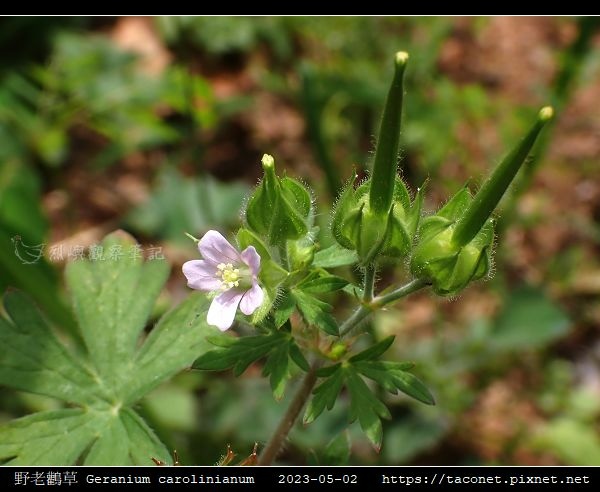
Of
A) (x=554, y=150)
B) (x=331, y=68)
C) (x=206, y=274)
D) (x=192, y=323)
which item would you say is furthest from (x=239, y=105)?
(x=206, y=274)

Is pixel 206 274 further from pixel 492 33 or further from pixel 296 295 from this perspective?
pixel 492 33

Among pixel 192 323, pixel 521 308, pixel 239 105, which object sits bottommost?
pixel 521 308

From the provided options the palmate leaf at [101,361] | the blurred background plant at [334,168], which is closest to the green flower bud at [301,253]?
the palmate leaf at [101,361]

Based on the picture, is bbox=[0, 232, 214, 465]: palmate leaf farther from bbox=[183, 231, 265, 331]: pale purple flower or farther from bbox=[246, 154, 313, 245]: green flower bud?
bbox=[246, 154, 313, 245]: green flower bud

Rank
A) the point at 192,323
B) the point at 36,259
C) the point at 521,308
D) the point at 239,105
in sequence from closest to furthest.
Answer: the point at 192,323, the point at 36,259, the point at 521,308, the point at 239,105

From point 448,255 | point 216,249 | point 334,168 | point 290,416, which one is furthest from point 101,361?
point 334,168

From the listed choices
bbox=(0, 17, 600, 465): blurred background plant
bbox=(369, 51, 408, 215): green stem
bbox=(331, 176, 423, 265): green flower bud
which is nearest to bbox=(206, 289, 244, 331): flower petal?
bbox=(331, 176, 423, 265): green flower bud

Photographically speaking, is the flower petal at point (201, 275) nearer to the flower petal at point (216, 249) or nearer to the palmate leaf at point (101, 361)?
the flower petal at point (216, 249)
